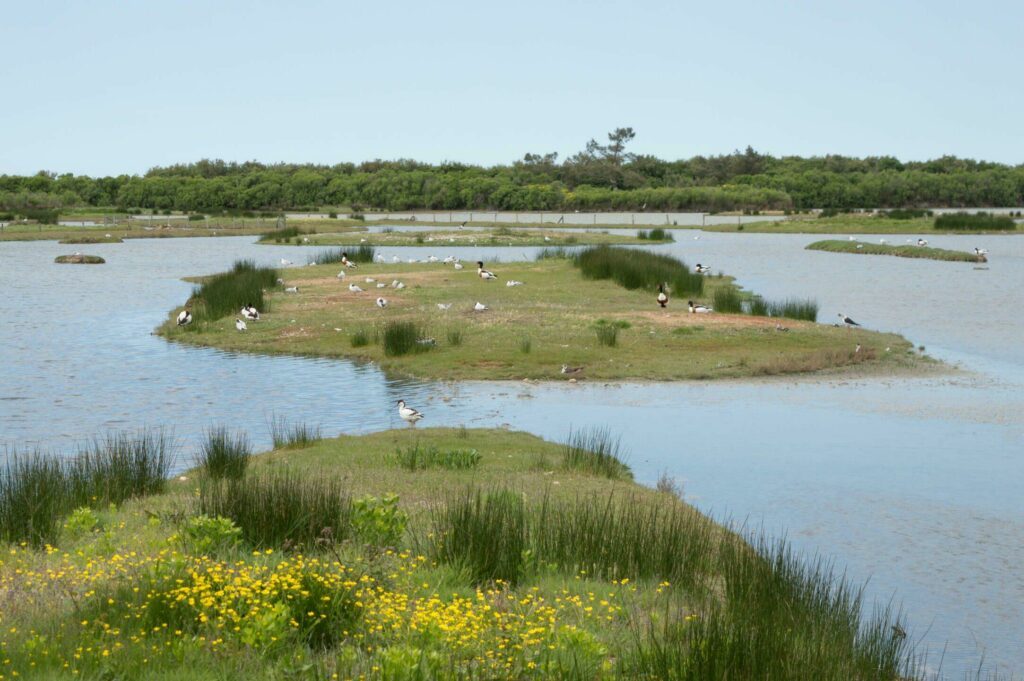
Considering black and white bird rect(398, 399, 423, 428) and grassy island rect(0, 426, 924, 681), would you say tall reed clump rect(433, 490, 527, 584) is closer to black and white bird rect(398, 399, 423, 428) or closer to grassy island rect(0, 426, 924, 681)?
grassy island rect(0, 426, 924, 681)

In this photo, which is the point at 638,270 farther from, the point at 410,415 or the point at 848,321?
the point at 410,415

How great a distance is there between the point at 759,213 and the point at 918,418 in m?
107

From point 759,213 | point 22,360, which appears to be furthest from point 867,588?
point 759,213

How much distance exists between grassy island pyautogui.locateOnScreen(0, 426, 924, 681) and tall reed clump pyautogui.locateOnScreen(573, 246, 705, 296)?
2304 cm

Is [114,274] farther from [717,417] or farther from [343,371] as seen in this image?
[717,417]

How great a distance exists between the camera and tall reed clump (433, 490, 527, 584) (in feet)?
29.1

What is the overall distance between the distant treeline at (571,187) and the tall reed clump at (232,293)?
3572 inches

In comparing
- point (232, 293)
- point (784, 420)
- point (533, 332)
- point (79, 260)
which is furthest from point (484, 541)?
point (79, 260)

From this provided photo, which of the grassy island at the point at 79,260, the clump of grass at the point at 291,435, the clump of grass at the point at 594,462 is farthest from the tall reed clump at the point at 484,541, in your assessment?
the grassy island at the point at 79,260

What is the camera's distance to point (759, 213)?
122438mm

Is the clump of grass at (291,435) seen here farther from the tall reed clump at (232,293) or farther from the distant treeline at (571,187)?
the distant treeline at (571,187)

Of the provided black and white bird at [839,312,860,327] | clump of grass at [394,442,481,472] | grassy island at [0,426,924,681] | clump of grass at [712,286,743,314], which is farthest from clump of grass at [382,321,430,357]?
grassy island at [0,426,924,681]

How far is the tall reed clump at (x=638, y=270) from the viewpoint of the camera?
34719mm

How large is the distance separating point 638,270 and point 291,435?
21.3 metres
